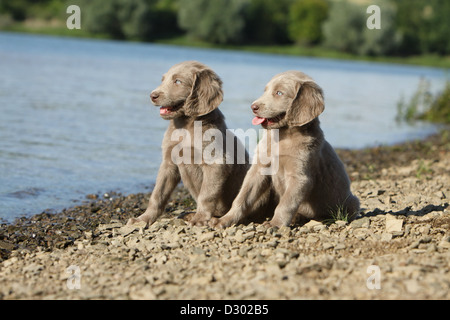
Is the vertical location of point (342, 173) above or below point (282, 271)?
above

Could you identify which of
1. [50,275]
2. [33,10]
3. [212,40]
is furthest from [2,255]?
[33,10]

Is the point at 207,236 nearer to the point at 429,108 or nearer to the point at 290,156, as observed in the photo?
the point at 290,156

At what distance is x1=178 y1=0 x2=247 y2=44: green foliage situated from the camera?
73375 mm

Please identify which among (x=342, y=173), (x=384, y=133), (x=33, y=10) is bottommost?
(x=384, y=133)

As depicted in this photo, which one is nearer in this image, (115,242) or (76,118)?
(115,242)

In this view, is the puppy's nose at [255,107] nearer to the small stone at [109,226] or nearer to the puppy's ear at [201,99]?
the puppy's ear at [201,99]

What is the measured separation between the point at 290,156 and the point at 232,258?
5.06 feet

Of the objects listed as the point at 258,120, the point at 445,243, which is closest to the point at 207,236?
the point at 258,120

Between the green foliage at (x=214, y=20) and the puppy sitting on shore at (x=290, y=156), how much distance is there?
66772 millimetres

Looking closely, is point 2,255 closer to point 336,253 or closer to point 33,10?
point 336,253

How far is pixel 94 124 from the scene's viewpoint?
18.3 m
